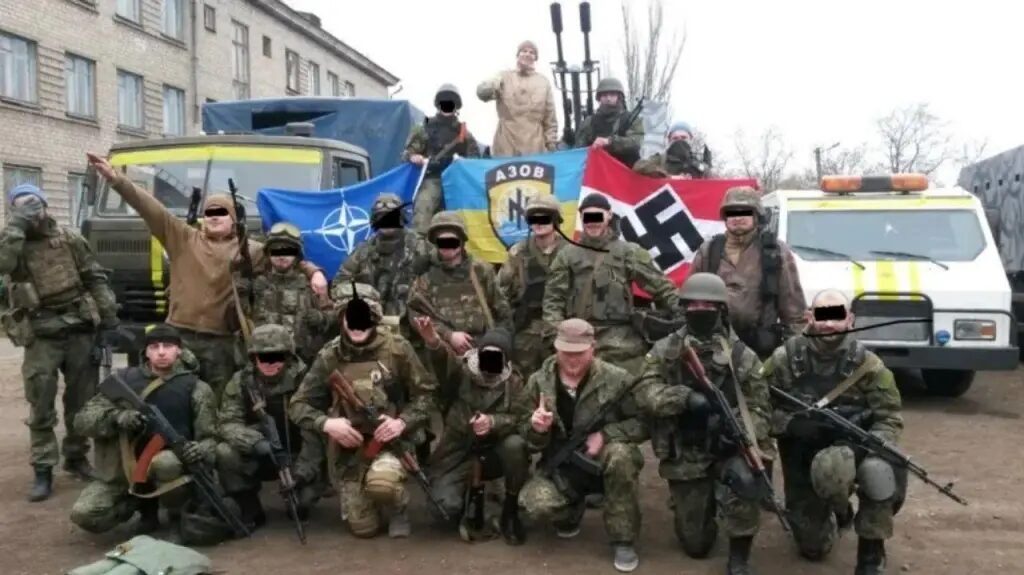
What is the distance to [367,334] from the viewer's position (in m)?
5.29

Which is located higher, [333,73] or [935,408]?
[333,73]

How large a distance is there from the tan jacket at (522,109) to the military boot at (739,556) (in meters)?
4.20

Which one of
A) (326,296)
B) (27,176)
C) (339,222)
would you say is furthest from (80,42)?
(326,296)

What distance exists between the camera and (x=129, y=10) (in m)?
25.0

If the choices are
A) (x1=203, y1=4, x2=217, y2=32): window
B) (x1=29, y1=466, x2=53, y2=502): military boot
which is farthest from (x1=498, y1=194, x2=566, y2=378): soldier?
(x1=203, y1=4, x2=217, y2=32): window

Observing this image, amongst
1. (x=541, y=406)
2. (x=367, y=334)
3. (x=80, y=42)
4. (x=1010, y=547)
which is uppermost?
(x=80, y=42)

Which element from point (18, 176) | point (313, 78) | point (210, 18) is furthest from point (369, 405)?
point (313, 78)

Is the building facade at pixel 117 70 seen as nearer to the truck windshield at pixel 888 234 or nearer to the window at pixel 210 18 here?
the window at pixel 210 18

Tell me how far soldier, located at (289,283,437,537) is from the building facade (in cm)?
1766

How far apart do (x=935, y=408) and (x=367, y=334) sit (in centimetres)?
601

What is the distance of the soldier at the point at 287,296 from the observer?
5820 millimetres

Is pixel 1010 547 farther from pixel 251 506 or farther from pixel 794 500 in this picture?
pixel 251 506

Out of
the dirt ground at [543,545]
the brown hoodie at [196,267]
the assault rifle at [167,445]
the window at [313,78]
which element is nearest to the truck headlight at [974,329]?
the dirt ground at [543,545]

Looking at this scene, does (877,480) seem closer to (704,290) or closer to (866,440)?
(866,440)
